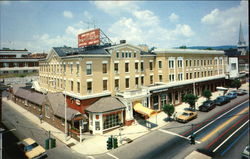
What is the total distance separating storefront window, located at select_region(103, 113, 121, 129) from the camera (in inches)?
1004

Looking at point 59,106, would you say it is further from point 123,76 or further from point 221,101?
point 221,101

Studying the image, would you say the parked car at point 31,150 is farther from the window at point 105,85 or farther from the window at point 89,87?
the window at point 105,85

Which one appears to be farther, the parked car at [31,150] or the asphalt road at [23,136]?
the asphalt road at [23,136]

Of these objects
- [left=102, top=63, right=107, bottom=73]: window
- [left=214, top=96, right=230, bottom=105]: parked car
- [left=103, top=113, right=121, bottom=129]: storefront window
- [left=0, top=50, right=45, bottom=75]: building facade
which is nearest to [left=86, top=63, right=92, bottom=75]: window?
[left=102, top=63, right=107, bottom=73]: window

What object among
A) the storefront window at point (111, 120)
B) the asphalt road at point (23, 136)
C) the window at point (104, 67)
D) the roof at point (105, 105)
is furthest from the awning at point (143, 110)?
the asphalt road at point (23, 136)

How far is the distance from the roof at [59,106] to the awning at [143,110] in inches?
399

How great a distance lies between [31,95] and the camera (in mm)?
37281

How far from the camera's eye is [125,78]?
31.7m

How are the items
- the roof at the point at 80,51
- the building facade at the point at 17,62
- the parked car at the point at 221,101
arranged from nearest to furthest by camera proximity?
the roof at the point at 80,51
the parked car at the point at 221,101
the building facade at the point at 17,62

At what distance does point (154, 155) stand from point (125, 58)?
62.1ft

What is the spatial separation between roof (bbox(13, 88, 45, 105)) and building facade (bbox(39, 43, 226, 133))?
3696 millimetres

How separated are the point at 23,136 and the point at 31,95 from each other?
1558 cm

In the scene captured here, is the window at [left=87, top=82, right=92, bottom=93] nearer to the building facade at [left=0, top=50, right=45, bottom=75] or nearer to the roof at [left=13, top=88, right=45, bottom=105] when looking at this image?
the roof at [left=13, top=88, right=45, bottom=105]

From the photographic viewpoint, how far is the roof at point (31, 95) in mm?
33456
